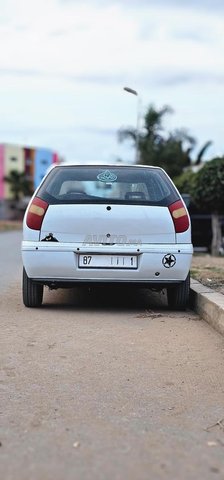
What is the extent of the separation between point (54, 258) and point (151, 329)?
43.4 inches

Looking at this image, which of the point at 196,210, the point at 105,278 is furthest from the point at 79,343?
the point at 196,210

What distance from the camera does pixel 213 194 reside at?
46.9 feet

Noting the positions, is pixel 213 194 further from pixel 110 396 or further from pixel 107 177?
pixel 110 396

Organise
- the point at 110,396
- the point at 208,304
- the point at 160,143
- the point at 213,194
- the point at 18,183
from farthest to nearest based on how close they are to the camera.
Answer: the point at 18,183, the point at 160,143, the point at 213,194, the point at 208,304, the point at 110,396

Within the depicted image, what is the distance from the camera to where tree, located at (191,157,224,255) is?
14.2 meters

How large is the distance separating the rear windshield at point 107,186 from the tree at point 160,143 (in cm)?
3211

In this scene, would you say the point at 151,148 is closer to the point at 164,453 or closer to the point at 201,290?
the point at 201,290

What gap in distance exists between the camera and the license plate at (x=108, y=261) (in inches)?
233

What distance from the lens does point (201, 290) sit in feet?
21.6

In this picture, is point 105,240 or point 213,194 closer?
point 105,240

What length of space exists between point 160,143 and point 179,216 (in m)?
35.2

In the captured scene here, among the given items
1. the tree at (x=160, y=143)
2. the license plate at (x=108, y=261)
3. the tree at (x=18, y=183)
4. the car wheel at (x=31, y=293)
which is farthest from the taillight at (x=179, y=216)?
the tree at (x=18, y=183)

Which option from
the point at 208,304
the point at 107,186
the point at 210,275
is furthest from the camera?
the point at 210,275

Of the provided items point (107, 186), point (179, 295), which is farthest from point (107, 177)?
point (179, 295)
